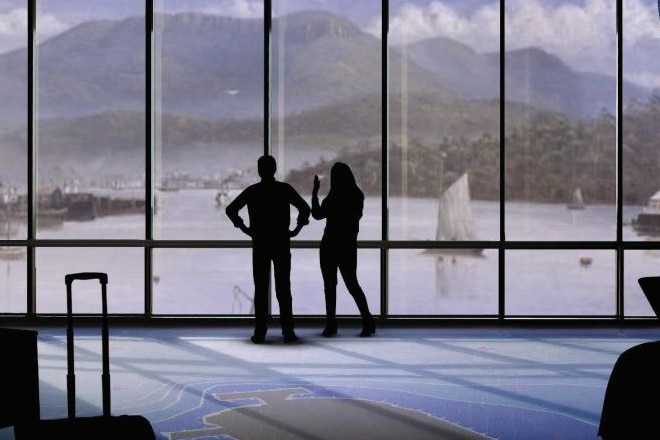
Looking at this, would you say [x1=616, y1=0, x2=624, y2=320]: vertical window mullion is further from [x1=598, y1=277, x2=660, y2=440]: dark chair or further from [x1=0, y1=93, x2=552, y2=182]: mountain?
[x1=598, y1=277, x2=660, y2=440]: dark chair

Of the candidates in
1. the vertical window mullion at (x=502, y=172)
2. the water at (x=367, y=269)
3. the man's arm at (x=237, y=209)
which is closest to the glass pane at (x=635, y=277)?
the water at (x=367, y=269)

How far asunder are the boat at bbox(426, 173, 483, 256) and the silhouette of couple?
1696mm

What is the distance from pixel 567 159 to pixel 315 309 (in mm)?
3417

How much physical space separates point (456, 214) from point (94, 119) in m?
4.27

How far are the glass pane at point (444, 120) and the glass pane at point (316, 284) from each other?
407mm

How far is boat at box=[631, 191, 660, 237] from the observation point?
11.0m

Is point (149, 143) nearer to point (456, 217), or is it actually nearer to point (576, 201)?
point (456, 217)

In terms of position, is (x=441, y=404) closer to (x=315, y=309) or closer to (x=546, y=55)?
(x=315, y=309)

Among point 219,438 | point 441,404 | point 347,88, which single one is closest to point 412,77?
point 347,88

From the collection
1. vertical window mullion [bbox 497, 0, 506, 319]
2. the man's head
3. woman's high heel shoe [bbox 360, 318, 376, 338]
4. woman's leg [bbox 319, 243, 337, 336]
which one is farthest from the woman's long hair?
vertical window mullion [bbox 497, 0, 506, 319]

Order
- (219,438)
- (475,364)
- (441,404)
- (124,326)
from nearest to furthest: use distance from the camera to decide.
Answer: (219,438) < (441,404) < (475,364) < (124,326)

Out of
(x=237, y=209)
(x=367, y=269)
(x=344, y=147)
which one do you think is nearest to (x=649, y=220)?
(x=367, y=269)

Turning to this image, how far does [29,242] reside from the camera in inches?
426

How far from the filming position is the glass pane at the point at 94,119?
11039 millimetres
